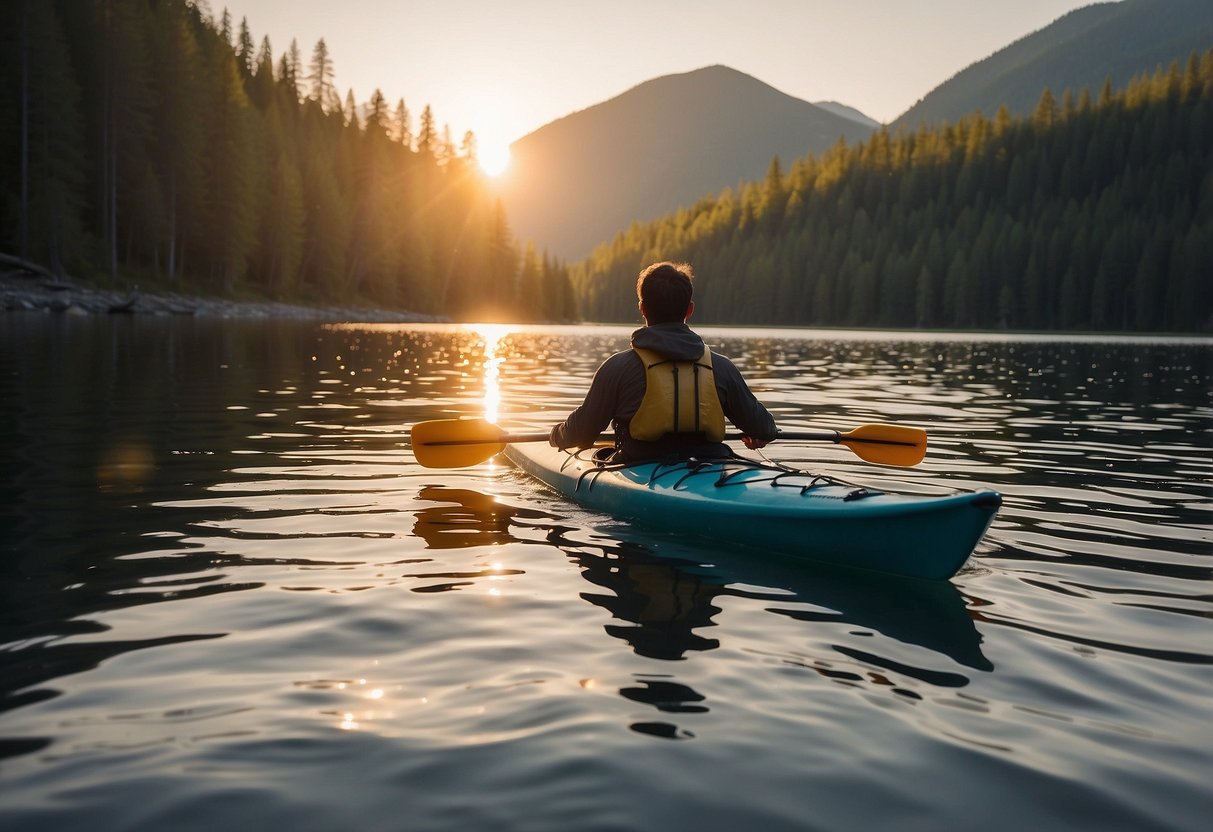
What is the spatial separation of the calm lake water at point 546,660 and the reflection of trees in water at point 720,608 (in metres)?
0.03

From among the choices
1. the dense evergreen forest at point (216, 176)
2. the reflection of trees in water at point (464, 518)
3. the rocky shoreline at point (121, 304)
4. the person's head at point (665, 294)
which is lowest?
the reflection of trees in water at point (464, 518)

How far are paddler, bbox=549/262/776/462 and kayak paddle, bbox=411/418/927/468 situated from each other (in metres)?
1.14

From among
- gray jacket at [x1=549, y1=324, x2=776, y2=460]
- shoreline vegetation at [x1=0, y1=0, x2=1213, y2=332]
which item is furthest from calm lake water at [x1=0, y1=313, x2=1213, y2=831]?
shoreline vegetation at [x1=0, y1=0, x2=1213, y2=332]

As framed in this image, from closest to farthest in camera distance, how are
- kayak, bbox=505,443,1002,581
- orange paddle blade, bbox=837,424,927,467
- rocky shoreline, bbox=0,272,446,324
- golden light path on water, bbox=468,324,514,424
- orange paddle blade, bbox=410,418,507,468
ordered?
1. kayak, bbox=505,443,1002,581
2. orange paddle blade, bbox=837,424,927,467
3. orange paddle blade, bbox=410,418,507,468
4. golden light path on water, bbox=468,324,514,424
5. rocky shoreline, bbox=0,272,446,324

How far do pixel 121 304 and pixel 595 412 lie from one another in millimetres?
44877

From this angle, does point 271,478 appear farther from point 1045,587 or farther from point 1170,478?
point 1170,478

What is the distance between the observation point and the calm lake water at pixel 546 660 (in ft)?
9.95

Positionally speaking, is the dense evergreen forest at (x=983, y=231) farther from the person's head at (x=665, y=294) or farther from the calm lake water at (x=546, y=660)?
the person's head at (x=665, y=294)

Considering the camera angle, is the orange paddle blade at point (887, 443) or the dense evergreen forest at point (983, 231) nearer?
the orange paddle blade at point (887, 443)

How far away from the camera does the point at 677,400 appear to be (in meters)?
7.12

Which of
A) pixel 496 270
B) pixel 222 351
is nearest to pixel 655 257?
pixel 496 270

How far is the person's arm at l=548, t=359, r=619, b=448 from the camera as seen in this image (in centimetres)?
713

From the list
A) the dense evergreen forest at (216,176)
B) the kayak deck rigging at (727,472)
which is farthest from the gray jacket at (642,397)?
the dense evergreen forest at (216,176)

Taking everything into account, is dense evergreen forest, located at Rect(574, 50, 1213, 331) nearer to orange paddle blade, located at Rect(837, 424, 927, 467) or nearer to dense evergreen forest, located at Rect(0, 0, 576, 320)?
dense evergreen forest, located at Rect(0, 0, 576, 320)
